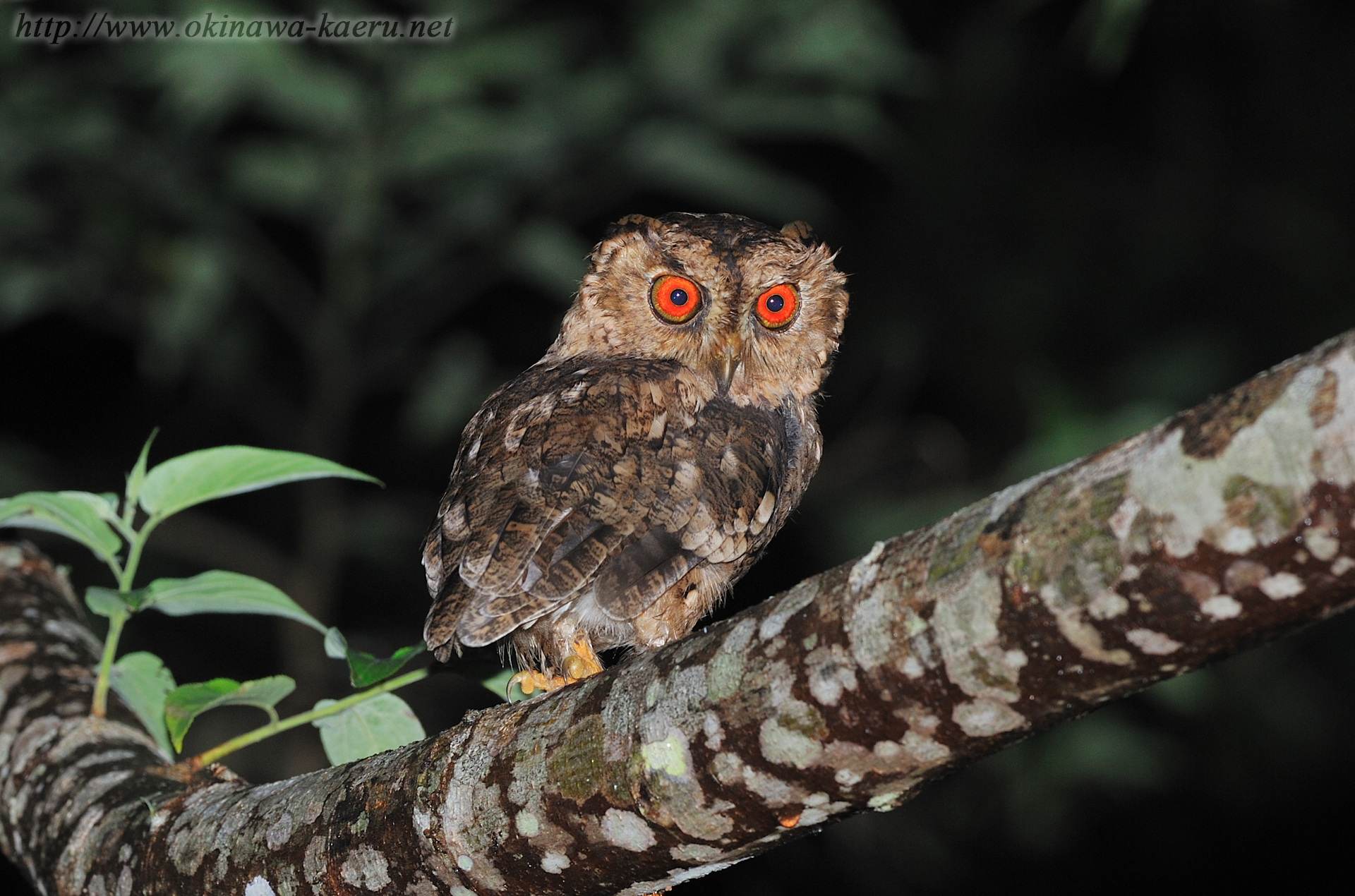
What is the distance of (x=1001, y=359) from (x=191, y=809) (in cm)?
694

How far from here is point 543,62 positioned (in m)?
4.85

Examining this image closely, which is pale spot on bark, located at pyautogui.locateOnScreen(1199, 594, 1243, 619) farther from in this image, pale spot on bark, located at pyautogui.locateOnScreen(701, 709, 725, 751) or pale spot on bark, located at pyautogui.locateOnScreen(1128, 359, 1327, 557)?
pale spot on bark, located at pyautogui.locateOnScreen(701, 709, 725, 751)

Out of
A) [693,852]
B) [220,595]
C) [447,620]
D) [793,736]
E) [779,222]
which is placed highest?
[779,222]

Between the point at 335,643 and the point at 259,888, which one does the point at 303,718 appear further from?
the point at 259,888

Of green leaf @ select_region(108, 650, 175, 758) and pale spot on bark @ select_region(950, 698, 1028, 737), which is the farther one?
green leaf @ select_region(108, 650, 175, 758)

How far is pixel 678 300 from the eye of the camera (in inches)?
117

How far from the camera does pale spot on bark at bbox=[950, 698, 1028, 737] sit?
1085 millimetres

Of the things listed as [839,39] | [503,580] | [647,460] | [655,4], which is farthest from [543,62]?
[503,580]

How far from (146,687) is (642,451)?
1.05 metres

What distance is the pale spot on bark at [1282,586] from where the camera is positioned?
91 centimetres

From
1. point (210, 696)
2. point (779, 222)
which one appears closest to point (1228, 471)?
point (210, 696)

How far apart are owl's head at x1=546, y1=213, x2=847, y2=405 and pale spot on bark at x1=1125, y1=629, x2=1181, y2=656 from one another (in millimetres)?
1879

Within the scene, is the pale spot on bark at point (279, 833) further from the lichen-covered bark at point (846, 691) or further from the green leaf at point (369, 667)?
the green leaf at point (369, 667)

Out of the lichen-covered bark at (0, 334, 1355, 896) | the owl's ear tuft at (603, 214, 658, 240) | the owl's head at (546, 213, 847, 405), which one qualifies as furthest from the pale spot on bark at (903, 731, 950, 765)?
the owl's ear tuft at (603, 214, 658, 240)
